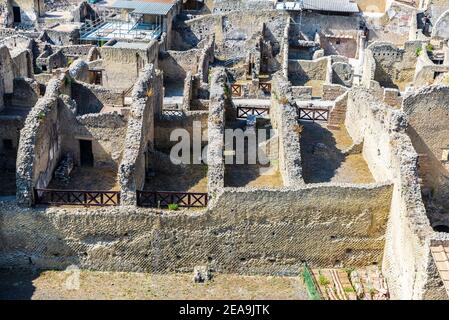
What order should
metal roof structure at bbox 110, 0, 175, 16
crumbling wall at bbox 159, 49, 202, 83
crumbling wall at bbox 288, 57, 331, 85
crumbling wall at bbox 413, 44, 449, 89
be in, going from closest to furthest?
crumbling wall at bbox 413, 44, 449, 89 → crumbling wall at bbox 159, 49, 202, 83 → crumbling wall at bbox 288, 57, 331, 85 → metal roof structure at bbox 110, 0, 175, 16

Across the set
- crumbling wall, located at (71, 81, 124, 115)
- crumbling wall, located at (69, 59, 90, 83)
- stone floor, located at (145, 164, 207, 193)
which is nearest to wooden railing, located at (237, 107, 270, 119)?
stone floor, located at (145, 164, 207, 193)

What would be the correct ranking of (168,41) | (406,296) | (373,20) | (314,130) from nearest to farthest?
(406,296) → (314,130) → (168,41) → (373,20)

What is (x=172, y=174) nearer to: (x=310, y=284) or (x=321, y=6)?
(x=310, y=284)

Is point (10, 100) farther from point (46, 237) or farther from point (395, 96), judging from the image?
point (395, 96)

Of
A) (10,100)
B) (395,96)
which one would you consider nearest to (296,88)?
(395,96)

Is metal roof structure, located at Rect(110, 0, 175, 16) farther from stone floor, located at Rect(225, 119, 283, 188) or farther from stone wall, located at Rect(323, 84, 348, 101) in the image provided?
stone floor, located at Rect(225, 119, 283, 188)

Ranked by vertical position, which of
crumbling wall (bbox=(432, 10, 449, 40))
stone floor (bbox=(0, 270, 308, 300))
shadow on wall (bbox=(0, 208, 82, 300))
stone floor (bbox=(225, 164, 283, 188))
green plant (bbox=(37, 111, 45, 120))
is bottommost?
stone floor (bbox=(0, 270, 308, 300))
